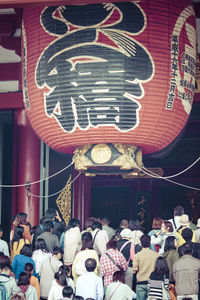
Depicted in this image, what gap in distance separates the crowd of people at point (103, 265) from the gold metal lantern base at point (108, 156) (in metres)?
0.92

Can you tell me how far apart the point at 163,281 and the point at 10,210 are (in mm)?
5132

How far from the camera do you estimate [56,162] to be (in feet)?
37.1

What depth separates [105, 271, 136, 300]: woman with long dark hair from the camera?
5.80 metres

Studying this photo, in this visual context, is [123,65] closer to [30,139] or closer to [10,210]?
[30,139]

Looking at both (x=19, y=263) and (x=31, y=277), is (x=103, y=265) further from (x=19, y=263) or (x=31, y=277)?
(x=19, y=263)

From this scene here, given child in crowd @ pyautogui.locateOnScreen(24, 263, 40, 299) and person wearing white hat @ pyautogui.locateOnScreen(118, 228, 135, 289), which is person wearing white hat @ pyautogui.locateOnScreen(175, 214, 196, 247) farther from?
child in crowd @ pyautogui.locateOnScreen(24, 263, 40, 299)

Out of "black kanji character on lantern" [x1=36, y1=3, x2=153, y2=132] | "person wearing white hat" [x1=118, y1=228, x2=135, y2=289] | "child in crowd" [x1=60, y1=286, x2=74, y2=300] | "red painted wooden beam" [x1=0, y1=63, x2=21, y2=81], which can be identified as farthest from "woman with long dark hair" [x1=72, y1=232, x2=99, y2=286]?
"red painted wooden beam" [x1=0, y1=63, x2=21, y2=81]

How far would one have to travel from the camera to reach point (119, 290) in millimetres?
5820

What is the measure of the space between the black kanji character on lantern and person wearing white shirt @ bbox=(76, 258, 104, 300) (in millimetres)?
1669

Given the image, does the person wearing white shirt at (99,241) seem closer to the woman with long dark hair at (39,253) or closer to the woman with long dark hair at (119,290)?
the woman with long dark hair at (39,253)

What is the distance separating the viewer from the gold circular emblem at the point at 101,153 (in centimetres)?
675

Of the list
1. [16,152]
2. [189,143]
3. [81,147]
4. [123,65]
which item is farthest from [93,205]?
[123,65]

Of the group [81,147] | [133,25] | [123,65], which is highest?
[133,25]

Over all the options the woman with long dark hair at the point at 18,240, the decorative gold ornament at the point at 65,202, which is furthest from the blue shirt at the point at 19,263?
the decorative gold ornament at the point at 65,202
